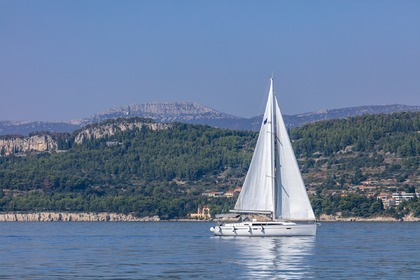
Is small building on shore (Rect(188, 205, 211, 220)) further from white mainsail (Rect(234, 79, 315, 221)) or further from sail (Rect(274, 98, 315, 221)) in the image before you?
sail (Rect(274, 98, 315, 221))

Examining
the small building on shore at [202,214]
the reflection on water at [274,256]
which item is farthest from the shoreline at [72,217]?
the reflection on water at [274,256]

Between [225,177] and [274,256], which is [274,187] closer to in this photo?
[274,256]

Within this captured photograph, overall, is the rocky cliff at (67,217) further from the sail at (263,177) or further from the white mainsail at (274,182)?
the white mainsail at (274,182)

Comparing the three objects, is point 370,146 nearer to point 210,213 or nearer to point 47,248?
point 210,213

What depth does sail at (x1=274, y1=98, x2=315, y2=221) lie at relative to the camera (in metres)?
75.4

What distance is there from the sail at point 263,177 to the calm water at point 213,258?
2336 millimetres

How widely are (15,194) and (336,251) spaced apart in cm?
11385

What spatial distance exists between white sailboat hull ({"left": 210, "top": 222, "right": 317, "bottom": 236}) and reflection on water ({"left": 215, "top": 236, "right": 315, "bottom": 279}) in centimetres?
41

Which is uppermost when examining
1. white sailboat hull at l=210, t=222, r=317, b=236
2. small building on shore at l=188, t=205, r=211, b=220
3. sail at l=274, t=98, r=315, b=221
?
sail at l=274, t=98, r=315, b=221

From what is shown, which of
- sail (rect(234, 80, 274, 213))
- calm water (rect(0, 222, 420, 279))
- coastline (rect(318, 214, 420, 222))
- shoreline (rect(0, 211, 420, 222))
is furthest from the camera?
shoreline (rect(0, 211, 420, 222))

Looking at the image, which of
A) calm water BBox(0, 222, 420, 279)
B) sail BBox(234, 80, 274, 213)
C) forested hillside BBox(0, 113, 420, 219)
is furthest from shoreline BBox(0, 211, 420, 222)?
sail BBox(234, 80, 274, 213)

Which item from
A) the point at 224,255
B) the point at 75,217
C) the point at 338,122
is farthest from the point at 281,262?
the point at 338,122

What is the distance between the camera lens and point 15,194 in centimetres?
17388

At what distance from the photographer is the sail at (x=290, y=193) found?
75.4 metres
